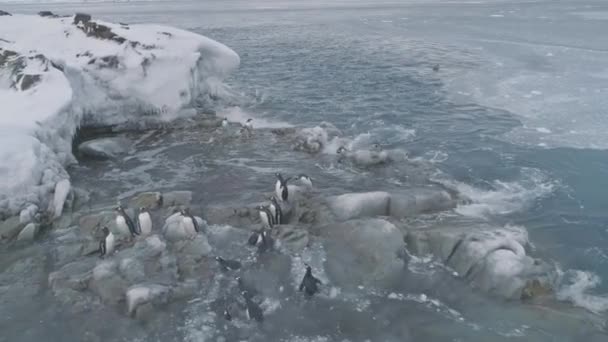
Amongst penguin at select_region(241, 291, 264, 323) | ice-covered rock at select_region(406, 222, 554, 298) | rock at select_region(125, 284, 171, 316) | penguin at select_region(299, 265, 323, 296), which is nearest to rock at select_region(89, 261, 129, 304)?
rock at select_region(125, 284, 171, 316)

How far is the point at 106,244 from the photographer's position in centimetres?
1159

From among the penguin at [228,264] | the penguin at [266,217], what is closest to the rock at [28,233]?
the penguin at [228,264]

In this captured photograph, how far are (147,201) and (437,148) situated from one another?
389 inches

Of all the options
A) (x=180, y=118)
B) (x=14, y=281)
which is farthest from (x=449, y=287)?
(x=180, y=118)

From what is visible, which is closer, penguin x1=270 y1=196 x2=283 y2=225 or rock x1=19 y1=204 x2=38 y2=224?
rock x1=19 y1=204 x2=38 y2=224

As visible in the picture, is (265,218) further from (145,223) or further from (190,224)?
(145,223)

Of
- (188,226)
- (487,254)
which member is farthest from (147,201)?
(487,254)

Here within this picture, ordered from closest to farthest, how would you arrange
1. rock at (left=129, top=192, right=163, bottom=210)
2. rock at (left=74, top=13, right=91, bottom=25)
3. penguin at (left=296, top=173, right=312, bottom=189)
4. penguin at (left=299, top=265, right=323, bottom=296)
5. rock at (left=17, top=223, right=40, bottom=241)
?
penguin at (left=299, top=265, right=323, bottom=296) < rock at (left=17, top=223, right=40, bottom=241) < rock at (left=129, top=192, right=163, bottom=210) < penguin at (left=296, top=173, right=312, bottom=189) < rock at (left=74, top=13, right=91, bottom=25)

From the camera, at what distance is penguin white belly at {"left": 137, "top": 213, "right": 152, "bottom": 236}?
12.4 metres

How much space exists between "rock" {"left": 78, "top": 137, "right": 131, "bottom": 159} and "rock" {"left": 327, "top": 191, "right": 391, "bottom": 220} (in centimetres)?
858

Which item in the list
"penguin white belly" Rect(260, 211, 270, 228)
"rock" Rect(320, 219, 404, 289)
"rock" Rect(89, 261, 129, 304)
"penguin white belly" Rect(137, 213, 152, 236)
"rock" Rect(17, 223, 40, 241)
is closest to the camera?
"rock" Rect(89, 261, 129, 304)

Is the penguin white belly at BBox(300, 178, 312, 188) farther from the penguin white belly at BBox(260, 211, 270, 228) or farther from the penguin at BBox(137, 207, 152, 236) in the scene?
the penguin at BBox(137, 207, 152, 236)

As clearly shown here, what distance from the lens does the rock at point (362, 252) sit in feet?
35.4

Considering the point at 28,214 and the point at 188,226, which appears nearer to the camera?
the point at 188,226
